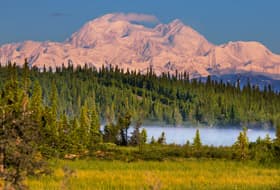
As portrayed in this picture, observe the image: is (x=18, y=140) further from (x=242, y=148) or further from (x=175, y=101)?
(x=175, y=101)

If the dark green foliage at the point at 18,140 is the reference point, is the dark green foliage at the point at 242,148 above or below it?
below

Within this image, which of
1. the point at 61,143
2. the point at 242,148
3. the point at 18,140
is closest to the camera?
the point at 18,140

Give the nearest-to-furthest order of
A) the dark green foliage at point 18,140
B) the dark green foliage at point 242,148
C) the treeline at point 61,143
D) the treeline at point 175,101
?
→ 1. the dark green foliage at point 18,140
2. the treeline at point 61,143
3. the dark green foliage at point 242,148
4. the treeline at point 175,101

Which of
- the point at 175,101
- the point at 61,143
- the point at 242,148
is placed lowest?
the point at 242,148

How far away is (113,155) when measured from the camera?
59906 millimetres

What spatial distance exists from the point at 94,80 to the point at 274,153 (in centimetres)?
14264

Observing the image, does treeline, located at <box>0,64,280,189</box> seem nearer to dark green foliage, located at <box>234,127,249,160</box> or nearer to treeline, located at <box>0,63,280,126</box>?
dark green foliage, located at <box>234,127,249,160</box>

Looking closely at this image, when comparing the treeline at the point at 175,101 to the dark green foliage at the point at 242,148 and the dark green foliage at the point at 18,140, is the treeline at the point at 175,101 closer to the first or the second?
the dark green foliage at the point at 242,148

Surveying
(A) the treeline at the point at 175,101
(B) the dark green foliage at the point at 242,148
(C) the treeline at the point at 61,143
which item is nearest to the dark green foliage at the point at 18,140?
(C) the treeline at the point at 61,143

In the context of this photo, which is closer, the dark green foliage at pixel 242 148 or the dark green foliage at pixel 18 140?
the dark green foliage at pixel 18 140

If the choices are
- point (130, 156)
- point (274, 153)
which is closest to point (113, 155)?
point (130, 156)

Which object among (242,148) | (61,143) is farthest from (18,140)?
(242,148)

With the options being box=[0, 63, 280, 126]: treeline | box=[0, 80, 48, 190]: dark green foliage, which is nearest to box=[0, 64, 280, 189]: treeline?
box=[0, 80, 48, 190]: dark green foliage

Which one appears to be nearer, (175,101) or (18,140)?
(18,140)
